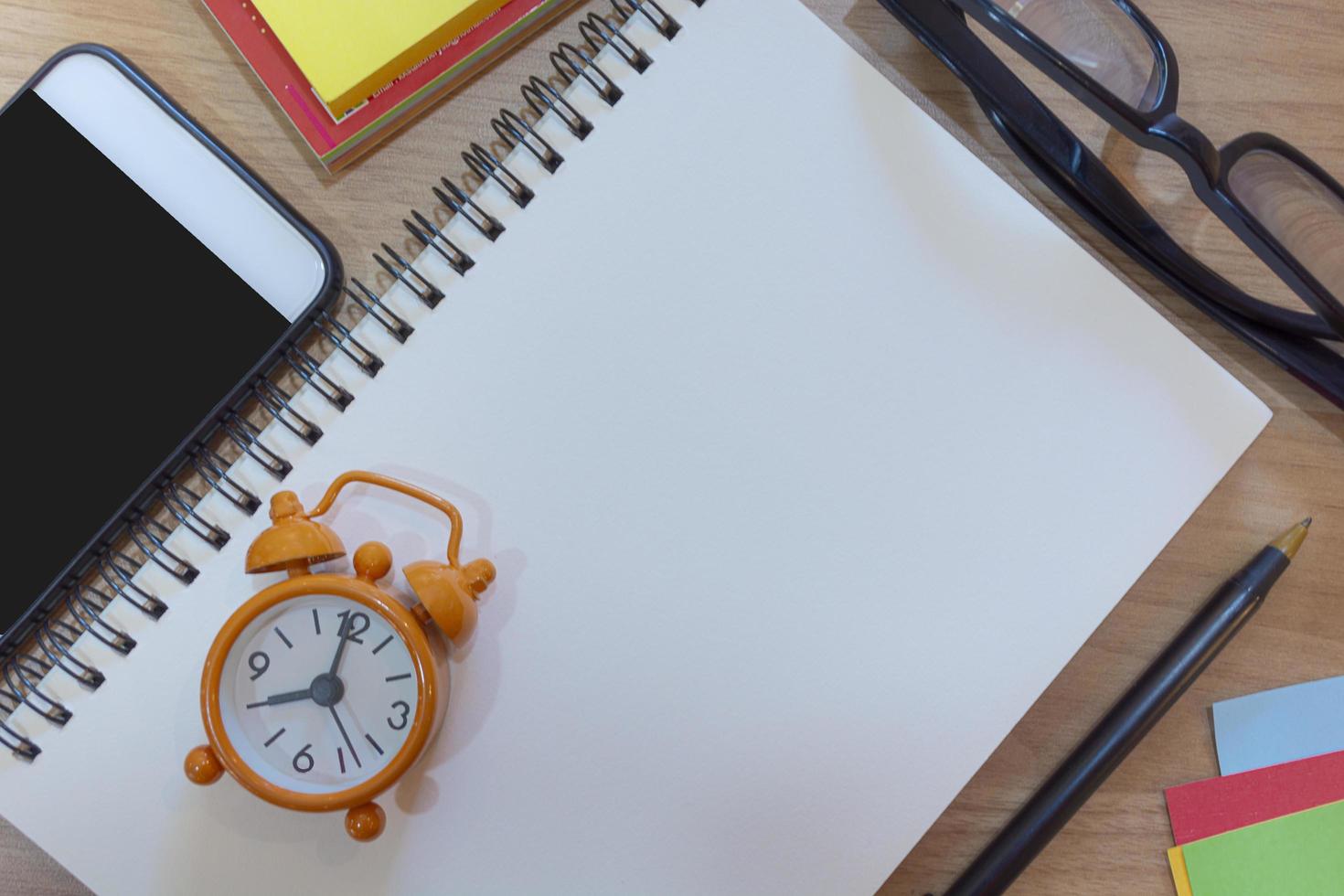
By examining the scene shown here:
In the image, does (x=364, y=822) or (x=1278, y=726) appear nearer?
(x=364, y=822)

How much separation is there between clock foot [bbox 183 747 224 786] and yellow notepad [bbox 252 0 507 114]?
0.36 m

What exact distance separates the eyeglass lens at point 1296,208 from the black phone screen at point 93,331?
1.81 feet

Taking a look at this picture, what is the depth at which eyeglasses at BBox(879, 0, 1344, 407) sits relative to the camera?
0.49m

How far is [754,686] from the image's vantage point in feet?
1.69

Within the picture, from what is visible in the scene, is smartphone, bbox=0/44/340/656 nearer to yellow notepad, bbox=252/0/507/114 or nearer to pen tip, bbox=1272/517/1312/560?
yellow notepad, bbox=252/0/507/114

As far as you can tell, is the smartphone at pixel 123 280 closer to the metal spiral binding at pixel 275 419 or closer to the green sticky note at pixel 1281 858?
the metal spiral binding at pixel 275 419

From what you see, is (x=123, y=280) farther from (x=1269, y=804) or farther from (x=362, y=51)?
(x=1269, y=804)

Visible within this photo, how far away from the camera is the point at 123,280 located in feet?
1.76

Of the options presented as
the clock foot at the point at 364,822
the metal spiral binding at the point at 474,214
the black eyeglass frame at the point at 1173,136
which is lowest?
the clock foot at the point at 364,822

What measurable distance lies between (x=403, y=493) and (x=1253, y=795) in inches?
21.2

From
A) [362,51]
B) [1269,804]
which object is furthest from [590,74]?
[1269,804]

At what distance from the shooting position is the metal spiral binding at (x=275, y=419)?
0.51 metres

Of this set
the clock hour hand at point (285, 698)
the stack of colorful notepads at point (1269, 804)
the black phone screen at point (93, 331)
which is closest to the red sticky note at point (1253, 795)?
the stack of colorful notepads at point (1269, 804)

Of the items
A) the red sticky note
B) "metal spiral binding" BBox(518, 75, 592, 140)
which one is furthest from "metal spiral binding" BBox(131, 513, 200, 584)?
the red sticky note
